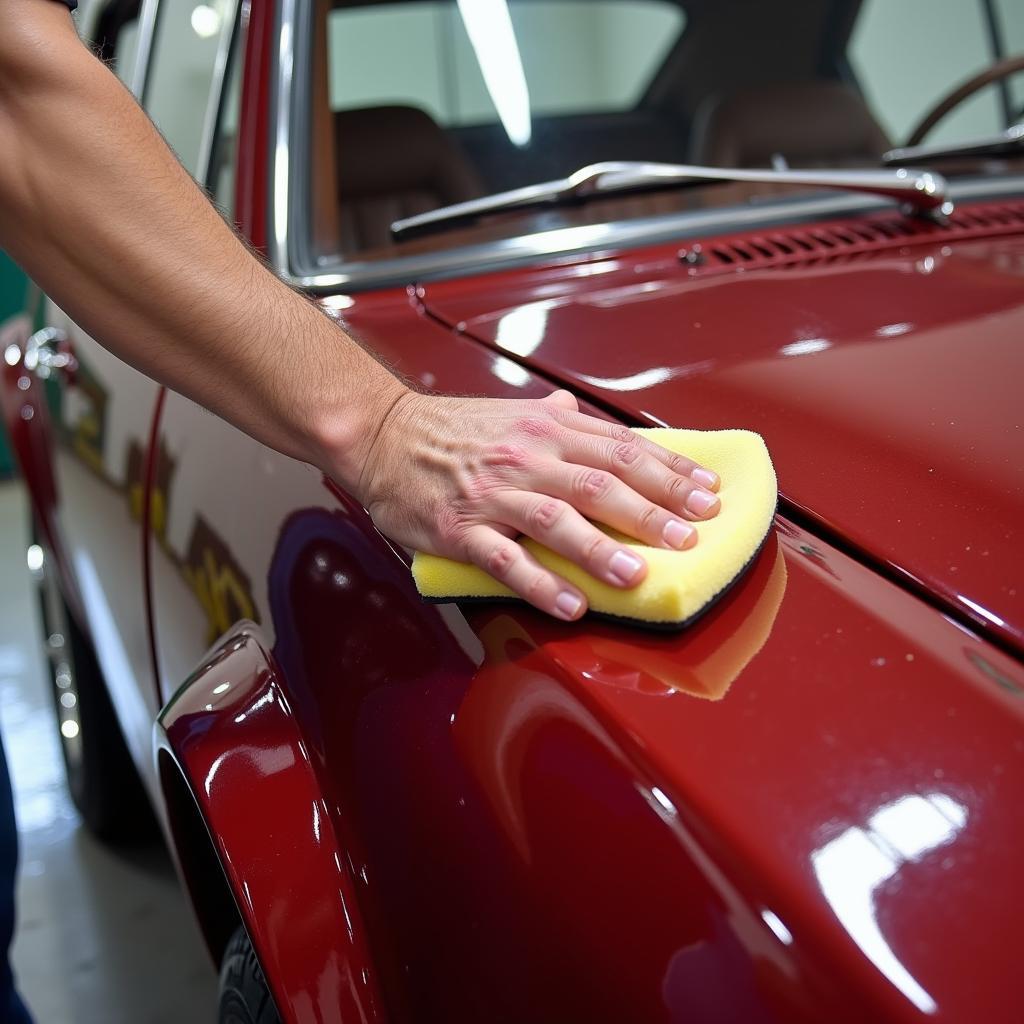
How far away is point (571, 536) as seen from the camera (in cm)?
79

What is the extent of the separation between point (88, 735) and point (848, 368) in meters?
1.70

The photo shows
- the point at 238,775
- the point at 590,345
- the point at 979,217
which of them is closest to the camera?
the point at 238,775

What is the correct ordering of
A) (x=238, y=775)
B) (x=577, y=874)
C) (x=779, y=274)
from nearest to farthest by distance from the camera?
(x=577, y=874) → (x=238, y=775) → (x=779, y=274)

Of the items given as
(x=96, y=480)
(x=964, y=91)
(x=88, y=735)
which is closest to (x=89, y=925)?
(x=88, y=735)

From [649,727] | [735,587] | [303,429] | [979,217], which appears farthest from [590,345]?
[979,217]

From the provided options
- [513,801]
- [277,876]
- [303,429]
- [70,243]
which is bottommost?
[277,876]

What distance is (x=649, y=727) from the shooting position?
0.67 m

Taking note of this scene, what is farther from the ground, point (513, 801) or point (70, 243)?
point (70, 243)

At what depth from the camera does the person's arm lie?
2.86 feet

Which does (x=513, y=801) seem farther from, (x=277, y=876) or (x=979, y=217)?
(x=979, y=217)

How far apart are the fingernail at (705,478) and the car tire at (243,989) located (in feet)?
1.74

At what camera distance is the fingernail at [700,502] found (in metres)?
0.82

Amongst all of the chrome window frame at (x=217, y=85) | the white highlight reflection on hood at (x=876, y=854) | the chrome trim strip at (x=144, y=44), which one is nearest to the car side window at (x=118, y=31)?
the chrome trim strip at (x=144, y=44)

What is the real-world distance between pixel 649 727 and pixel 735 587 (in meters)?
0.15
